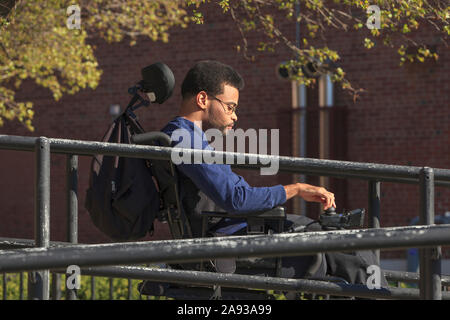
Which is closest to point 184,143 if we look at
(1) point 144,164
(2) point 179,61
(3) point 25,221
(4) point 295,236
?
(1) point 144,164

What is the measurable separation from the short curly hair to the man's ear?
18mm

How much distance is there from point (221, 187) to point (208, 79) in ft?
2.16

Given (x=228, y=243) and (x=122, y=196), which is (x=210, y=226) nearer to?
(x=122, y=196)

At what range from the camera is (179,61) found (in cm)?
1438

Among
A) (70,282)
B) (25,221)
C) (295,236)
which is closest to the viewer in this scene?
(295,236)

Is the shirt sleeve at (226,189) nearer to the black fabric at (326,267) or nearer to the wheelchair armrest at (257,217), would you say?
the wheelchair armrest at (257,217)

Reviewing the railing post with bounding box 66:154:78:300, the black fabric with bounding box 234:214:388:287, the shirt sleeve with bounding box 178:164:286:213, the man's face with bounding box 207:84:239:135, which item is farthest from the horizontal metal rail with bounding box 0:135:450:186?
the man's face with bounding box 207:84:239:135

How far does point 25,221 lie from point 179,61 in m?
4.05

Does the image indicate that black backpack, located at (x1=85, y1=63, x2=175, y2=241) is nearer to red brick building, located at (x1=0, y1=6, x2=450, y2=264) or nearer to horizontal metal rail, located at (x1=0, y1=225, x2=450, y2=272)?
horizontal metal rail, located at (x1=0, y1=225, x2=450, y2=272)

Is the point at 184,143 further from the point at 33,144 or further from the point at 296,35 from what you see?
the point at 296,35

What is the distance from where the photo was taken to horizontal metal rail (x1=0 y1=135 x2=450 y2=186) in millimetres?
3275

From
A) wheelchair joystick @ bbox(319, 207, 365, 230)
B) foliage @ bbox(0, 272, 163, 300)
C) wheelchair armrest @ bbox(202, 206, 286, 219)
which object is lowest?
foliage @ bbox(0, 272, 163, 300)

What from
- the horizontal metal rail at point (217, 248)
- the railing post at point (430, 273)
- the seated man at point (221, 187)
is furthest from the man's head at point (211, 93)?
the horizontal metal rail at point (217, 248)

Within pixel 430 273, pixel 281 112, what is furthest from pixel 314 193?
pixel 281 112
